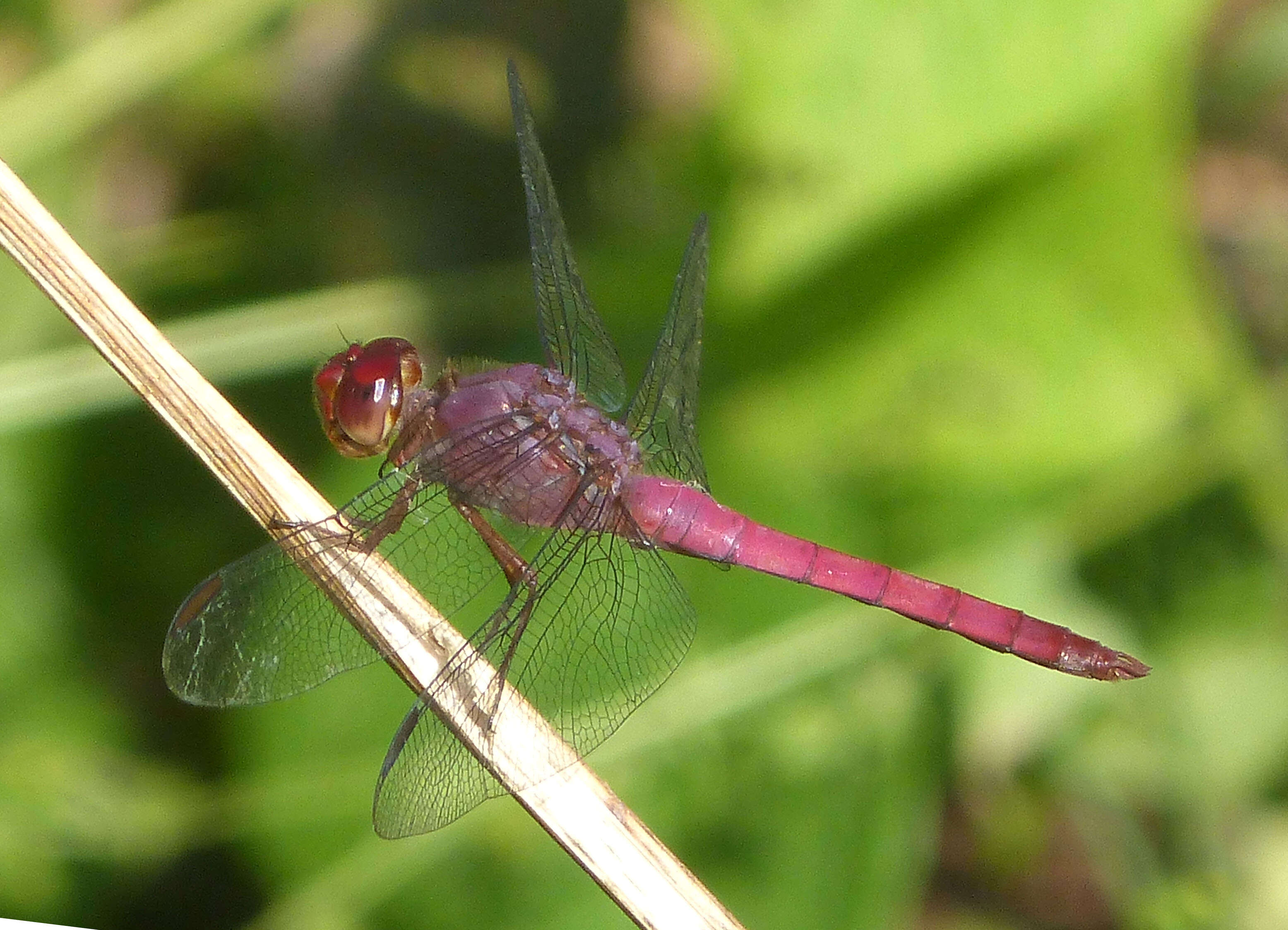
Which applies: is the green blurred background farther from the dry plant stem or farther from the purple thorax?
the dry plant stem

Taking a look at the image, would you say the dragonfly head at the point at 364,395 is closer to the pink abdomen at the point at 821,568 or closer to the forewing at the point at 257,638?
the forewing at the point at 257,638

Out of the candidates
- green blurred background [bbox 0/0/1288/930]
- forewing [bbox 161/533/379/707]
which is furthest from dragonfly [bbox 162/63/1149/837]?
green blurred background [bbox 0/0/1288/930]

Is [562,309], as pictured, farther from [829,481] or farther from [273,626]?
[273,626]

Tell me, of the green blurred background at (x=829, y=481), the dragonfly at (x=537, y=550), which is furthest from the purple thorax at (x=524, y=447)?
the green blurred background at (x=829, y=481)

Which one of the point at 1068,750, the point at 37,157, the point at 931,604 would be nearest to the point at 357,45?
the point at 37,157

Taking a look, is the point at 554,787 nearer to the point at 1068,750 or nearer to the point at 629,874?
the point at 629,874

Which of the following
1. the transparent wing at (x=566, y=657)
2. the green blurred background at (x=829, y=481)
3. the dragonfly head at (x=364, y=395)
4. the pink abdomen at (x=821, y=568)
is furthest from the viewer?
the green blurred background at (x=829, y=481)

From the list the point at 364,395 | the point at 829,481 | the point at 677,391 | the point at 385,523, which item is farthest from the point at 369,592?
the point at 829,481
